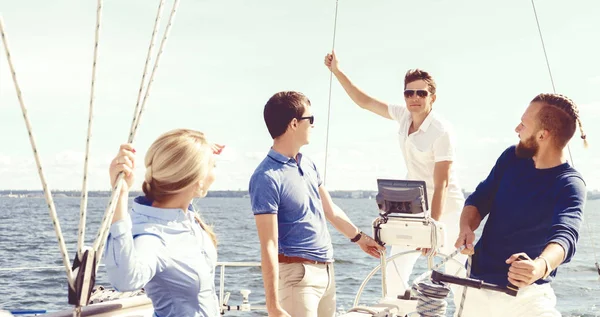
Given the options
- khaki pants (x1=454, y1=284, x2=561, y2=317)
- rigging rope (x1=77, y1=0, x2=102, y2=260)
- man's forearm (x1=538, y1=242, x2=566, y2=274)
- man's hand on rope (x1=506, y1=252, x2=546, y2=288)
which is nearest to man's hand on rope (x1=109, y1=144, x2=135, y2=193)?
rigging rope (x1=77, y1=0, x2=102, y2=260)

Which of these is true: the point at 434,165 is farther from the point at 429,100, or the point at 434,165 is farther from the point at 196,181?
the point at 196,181

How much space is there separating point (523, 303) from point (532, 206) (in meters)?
0.35

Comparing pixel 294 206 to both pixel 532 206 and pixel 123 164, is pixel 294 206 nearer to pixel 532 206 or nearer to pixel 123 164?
pixel 532 206

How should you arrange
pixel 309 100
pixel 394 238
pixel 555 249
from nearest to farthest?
1. pixel 555 249
2. pixel 309 100
3. pixel 394 238

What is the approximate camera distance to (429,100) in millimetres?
3932

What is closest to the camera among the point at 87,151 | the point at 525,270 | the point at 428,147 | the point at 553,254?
the point at 87,151

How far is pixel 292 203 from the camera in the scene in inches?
111

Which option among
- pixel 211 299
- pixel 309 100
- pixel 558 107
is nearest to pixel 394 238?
pixel 309 100

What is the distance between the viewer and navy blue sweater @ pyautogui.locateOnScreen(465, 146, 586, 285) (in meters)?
2.45

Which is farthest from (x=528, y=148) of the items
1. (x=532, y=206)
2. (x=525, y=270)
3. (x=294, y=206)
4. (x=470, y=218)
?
(x=294, y=206)

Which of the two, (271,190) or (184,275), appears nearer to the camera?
(184,275)

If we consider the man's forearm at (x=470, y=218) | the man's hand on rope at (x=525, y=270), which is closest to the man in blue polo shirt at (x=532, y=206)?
the man's forearm at (x=470, y=218)

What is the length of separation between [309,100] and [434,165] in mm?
1222

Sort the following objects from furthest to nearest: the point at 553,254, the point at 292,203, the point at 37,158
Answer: the point at 292,203, the point at 553,254, the point at 37,158
